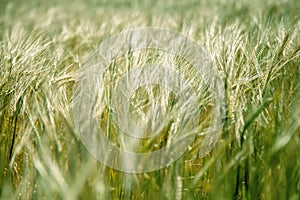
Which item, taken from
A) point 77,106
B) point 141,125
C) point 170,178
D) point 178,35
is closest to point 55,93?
point 77,106

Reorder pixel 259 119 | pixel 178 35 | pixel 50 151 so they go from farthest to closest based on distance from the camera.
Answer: pixel 178 35 < pixel 259 119 < pixel 50 151

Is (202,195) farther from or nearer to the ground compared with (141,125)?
nearer to the ground

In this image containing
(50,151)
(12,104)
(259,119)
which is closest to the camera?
(50,151)

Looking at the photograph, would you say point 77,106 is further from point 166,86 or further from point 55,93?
point 166,86

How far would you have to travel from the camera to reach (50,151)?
749 mm

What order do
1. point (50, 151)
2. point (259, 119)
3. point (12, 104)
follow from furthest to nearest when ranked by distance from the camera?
point (12, 104) < point (259, 119) < point (50, 151)

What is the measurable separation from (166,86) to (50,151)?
30 centimetres

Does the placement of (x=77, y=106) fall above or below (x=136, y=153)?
above

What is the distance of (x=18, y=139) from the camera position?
88 centimetres

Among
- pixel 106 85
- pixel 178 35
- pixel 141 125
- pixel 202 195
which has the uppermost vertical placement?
pixel 178 35

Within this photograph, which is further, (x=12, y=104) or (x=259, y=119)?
(x=12, y=104)

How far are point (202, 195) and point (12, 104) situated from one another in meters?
0.39

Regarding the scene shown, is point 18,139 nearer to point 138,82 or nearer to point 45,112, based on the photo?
point 45,112

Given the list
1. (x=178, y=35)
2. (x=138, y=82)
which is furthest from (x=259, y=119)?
(x=178, y=35)
